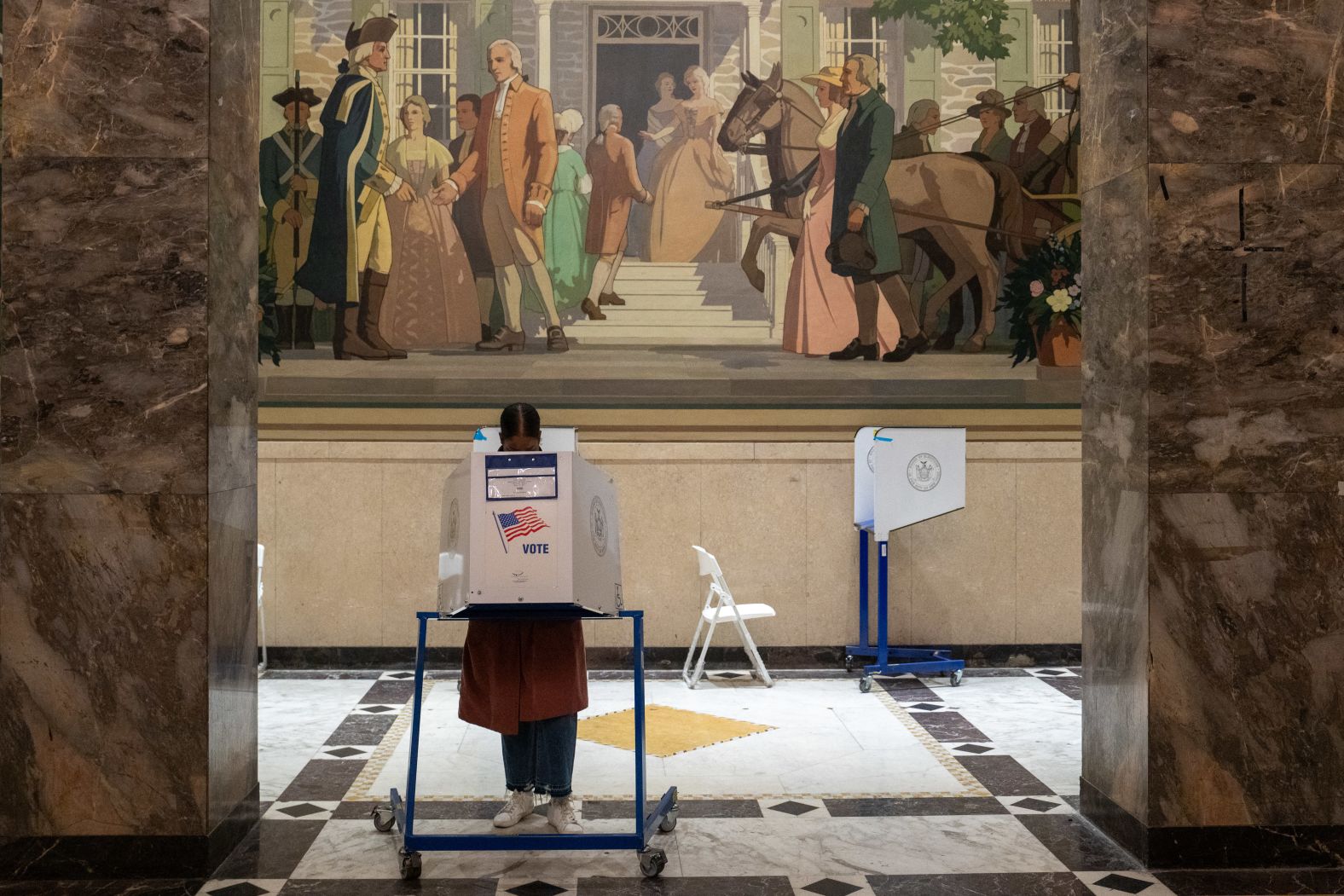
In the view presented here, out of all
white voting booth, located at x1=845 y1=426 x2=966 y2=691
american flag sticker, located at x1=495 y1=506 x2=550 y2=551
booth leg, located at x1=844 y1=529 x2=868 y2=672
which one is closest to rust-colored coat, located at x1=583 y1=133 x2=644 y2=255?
white voting booth, located at x1=845 y1=426 x2=966 y2=691

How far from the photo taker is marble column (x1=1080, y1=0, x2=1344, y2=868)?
4262 millimetres

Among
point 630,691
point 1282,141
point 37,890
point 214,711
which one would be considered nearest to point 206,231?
point 214,711

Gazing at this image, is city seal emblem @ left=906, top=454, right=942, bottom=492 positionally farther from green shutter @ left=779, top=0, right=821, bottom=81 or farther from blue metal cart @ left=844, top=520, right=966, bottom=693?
green shutter @ left=779, top=0, right=821, bottom=81

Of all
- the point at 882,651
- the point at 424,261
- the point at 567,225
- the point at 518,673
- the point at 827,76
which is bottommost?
the point at 882,651

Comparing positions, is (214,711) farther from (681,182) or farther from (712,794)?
(681,182)

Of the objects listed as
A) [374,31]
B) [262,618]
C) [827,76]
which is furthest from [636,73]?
[262,618]

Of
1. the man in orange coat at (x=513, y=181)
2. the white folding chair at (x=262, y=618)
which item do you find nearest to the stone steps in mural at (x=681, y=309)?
the man in orange coat at (x=513, y=181)

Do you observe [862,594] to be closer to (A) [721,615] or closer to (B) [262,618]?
(A) [721,615]

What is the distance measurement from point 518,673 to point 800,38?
544 centimetres

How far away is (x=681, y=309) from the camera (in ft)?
27.2

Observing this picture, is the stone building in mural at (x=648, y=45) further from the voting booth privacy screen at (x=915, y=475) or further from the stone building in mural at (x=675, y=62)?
the voting booth privacy screen at (x=915, y=475)

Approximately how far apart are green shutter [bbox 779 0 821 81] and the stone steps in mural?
1.48 metres

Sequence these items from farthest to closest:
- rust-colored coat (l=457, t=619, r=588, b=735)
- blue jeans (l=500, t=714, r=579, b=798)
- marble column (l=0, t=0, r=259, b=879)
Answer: blue jeans (l=500, t=714, r=579, b=798)
rust-colored coat (l=457, t=619, r=588, b=735)
marble column (l=0, t=0, r=259, b=879)

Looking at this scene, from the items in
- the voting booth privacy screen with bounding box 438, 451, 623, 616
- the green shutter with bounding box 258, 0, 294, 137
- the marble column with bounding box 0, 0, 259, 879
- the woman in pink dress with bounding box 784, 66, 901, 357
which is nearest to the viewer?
the voting booth privacy screen with bounding box 438, 451, 623, 616
